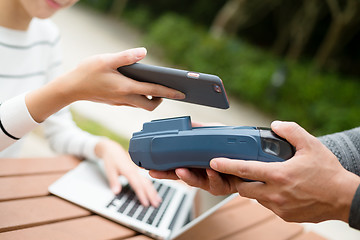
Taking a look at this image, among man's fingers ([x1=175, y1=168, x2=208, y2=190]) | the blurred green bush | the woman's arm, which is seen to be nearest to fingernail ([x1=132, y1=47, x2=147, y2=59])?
the woman's arm

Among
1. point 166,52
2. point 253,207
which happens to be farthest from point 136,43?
point 253,207

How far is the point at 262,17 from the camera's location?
794cm

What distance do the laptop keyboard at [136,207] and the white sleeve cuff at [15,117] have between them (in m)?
0.31

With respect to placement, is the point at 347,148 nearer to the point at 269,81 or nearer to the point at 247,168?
the point at 247,168

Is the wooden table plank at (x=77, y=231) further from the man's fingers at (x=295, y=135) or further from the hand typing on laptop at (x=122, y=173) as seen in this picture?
the man's fingers at (x=295, y=135)

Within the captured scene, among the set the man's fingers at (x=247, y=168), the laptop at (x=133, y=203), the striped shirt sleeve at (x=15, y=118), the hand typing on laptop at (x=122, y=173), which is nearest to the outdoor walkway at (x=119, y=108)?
the laptop at (x=133, y=203)

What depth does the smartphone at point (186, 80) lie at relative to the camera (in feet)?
2.53

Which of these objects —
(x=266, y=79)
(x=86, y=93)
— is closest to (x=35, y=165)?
(x=86, y=93)

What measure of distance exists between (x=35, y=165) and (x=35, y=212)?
0.89 feet

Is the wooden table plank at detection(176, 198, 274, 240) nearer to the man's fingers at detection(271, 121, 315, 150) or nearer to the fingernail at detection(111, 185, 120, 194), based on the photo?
the fingernail at detection(111, 185, 120, 194)

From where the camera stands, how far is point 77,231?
883 millimetres

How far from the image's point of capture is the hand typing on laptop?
3.51 feet

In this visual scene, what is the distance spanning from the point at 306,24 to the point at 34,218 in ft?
20.3

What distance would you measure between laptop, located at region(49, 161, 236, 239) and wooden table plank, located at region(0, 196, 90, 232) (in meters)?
0.03
